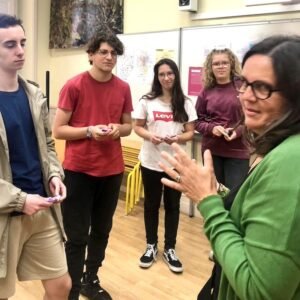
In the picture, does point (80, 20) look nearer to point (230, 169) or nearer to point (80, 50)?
point (80, 50)

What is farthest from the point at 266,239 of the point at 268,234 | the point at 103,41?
the point at 103,41

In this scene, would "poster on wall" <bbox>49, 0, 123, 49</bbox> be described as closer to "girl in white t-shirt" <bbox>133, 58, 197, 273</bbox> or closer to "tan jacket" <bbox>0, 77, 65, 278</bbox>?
"girl in white t-shirt" <bbox>133, 58, 197, 273</bbox>

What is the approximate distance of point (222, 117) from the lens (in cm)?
274

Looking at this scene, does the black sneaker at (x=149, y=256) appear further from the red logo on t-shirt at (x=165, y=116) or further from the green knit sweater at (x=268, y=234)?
the green knit sweater at (x=268, y=234)

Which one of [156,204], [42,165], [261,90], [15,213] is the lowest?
[156,204]

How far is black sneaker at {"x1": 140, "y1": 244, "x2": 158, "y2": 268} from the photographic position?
106 inches

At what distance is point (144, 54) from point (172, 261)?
7.39 feet

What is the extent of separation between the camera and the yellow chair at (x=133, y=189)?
3.75m

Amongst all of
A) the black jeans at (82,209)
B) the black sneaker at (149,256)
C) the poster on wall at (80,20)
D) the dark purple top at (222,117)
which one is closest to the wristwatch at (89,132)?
the black jeans at (82,209)

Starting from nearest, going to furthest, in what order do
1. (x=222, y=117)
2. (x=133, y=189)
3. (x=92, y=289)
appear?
(x=92, y=289)
(x=222, y=117)
(x=133, y=189)

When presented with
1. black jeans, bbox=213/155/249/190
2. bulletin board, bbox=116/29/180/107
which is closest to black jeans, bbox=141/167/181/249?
black jeans, bbox=213/155/249/190

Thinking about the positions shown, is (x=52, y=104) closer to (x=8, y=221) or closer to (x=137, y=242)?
(x=137, y=242)

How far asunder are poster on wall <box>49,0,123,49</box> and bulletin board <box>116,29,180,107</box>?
0.95 ft

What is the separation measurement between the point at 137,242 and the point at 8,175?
1.82 metres
